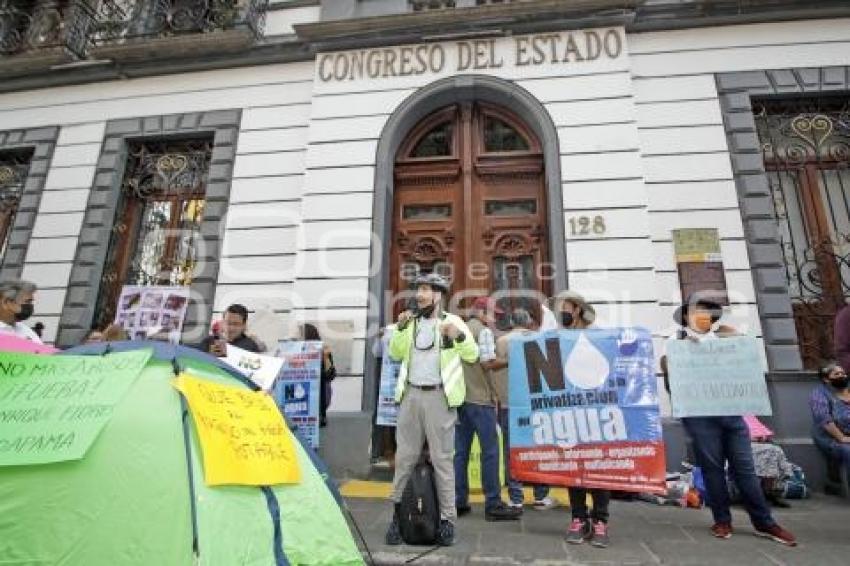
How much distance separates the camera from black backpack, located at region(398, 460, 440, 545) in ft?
12.2

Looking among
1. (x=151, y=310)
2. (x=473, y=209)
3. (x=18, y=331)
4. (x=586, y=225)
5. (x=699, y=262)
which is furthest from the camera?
(x=151, y=310)

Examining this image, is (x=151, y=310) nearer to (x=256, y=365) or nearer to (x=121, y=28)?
(x=256, y=365)

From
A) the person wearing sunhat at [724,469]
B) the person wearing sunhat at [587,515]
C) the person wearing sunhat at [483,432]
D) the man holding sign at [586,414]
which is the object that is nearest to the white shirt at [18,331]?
the person wearing sunhat at [483,432]

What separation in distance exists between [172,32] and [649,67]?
835 cm

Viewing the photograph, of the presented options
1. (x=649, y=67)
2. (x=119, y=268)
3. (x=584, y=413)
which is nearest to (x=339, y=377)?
(x=584, y=413)

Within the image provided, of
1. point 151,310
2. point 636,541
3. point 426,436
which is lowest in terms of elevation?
point 636,541

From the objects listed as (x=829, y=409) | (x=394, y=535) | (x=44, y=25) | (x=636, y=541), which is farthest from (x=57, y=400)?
(x=44, y=25)

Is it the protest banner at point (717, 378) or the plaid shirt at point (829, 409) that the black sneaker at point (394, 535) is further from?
the plaid shirt at point (829, 409)

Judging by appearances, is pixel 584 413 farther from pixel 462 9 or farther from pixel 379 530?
pixel 462 9

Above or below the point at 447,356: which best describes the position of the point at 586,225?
above

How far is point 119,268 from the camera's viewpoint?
8.73 meters

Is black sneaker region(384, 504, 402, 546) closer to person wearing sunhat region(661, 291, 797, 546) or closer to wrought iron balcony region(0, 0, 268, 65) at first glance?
person wearing sunhat region(661, 291, 797, 546)

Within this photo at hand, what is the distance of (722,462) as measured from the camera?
4137 mm

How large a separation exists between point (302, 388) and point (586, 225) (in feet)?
13.9
